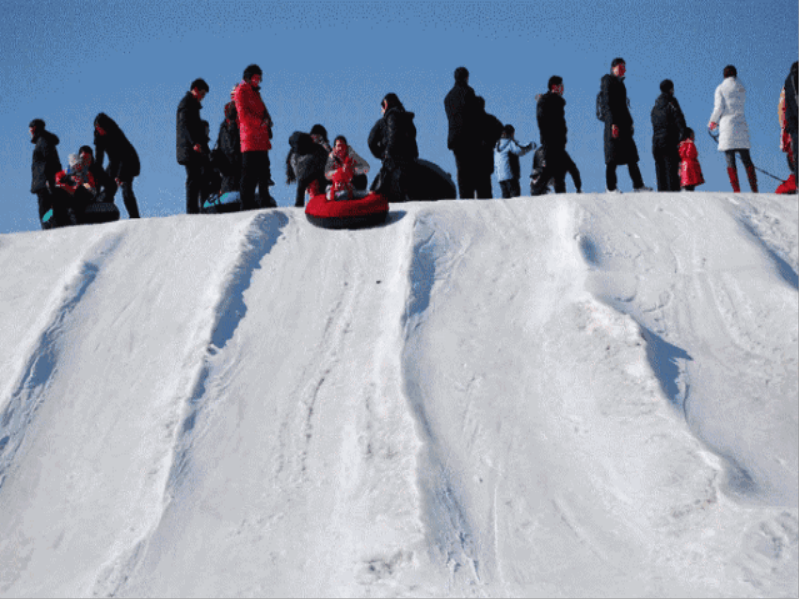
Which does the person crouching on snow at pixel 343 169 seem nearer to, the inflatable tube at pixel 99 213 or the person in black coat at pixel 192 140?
the person in black coat at pixel 192 140

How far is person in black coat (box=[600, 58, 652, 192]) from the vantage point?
21.3 feet

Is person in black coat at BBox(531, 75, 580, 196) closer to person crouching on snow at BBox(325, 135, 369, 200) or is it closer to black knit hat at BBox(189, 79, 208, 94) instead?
person crouching on snow at BBox(325, 135, 369, 200)

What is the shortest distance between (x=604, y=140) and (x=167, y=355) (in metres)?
4.07

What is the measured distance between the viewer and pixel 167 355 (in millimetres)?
4703

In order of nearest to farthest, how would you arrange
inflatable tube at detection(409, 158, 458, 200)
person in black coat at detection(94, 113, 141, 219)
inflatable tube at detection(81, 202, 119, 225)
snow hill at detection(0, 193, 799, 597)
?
snow hill at detection(0, 193, 799, 597) < inflatable tube at detection(409, 158, 458, 200) < person in black coat at detection(94, 113, 141, 219) < inflatable tube at detection(81, 202, 119, 225)

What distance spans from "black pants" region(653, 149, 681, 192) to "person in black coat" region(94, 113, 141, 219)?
4775 millimetres

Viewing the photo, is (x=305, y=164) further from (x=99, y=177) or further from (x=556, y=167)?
(x=556, y=167)

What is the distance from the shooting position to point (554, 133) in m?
6.70

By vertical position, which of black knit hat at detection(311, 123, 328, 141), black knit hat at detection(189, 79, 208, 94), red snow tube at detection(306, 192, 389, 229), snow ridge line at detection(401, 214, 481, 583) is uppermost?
black knit hat at detection(189, 79, 208, 94)

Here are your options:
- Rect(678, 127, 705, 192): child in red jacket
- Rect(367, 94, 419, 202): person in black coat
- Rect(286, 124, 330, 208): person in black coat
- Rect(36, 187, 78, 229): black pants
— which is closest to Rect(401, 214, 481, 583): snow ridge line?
Rect(367, 94, 419, 202): person in black coat

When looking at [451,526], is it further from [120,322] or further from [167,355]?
[120,322]

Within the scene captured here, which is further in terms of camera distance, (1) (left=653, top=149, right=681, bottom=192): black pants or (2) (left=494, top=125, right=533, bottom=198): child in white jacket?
(2) (left=494, top=125, right=533, bottom=198): child in white jacket

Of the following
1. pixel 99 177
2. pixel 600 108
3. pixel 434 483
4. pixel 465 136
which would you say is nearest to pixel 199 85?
pixel 99 177

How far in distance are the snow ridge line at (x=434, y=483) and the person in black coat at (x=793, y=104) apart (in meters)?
3.26
